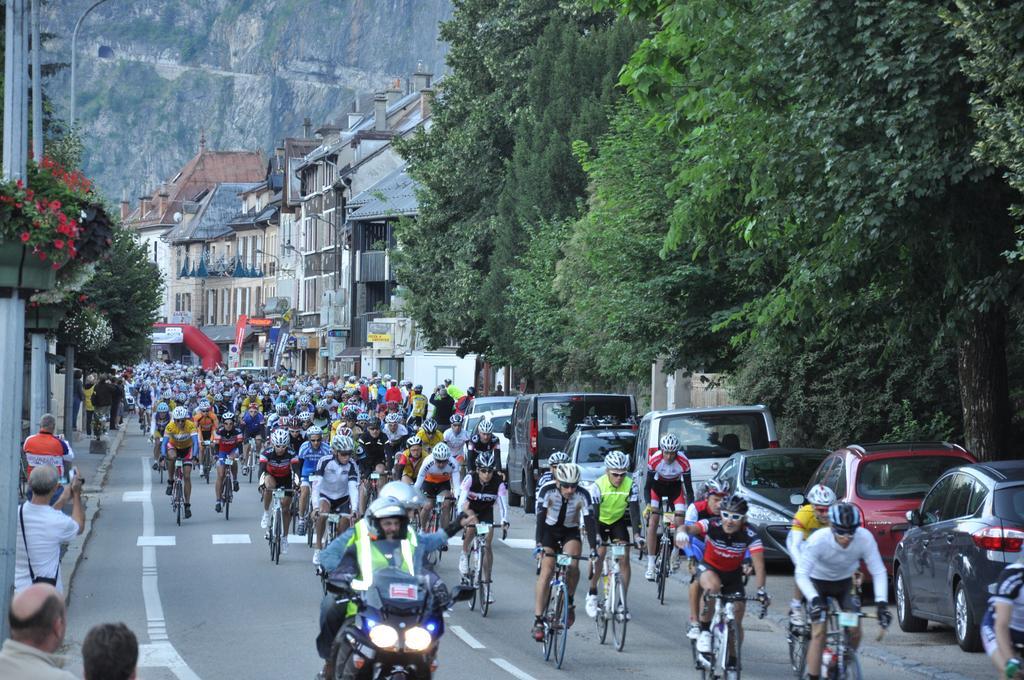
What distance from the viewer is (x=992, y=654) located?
820 cm

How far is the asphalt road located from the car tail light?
96 centimetres

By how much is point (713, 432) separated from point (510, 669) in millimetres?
10144

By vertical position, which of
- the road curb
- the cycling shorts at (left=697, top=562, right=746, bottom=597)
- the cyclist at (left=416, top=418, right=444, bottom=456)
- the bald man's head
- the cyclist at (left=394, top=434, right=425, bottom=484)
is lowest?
the road curb

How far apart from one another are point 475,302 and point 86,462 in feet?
41.7

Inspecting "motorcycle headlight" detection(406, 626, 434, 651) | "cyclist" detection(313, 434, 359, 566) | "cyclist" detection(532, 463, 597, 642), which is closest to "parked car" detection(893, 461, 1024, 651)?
"cyclist" detection(532, 463, 597, 642)

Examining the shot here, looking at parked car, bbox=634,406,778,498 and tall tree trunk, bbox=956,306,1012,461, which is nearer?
tall tree trunk, bbox=956,306,1012,461

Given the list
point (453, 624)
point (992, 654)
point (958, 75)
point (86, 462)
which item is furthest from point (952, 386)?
point (86, 462)

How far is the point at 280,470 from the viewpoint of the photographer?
2241 centimetres

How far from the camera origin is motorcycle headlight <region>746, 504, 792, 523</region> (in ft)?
62.5

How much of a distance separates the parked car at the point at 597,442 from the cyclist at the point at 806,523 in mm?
12793

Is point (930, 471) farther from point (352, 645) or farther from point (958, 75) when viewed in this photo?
point (352, 645)

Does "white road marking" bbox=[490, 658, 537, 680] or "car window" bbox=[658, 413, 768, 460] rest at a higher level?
"car window" bbox=[658, 413, 768, 460]

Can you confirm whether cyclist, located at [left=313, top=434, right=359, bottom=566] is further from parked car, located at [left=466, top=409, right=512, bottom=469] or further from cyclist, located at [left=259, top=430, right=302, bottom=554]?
parked car, located at [left=466, top=409, right=512, bottom=469]

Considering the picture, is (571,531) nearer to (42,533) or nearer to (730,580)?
(730,580)
